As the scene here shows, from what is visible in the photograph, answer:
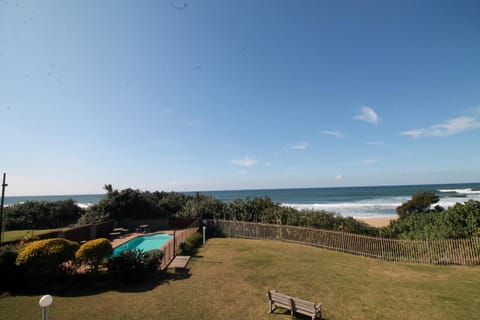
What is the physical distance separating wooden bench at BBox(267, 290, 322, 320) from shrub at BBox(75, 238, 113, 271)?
231 inches

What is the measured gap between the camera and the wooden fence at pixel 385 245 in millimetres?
9500

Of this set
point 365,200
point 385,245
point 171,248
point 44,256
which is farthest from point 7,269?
point 365,200

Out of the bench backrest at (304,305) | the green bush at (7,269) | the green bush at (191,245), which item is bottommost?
the green bush at (191,245)

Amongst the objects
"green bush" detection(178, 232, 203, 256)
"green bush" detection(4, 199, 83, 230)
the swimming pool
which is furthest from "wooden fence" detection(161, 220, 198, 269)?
"green bush" detection(4, 199, 83, 230)

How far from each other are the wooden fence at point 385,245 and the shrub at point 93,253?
379 inches

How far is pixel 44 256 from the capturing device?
7.20 metres

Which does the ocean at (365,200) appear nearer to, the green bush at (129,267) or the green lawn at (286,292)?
the green lawn at (286,292)

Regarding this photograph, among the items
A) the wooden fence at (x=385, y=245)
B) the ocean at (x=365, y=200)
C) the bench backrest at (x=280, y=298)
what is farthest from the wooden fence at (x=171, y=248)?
the ocean at (x=365, y=200)

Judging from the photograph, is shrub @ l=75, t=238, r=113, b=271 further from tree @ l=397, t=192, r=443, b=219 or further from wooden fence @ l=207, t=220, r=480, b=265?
tree @ l=397, t=192, r=443, b=219

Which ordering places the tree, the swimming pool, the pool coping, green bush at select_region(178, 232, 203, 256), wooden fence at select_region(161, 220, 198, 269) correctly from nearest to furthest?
wooden fence at select_region(161, 220, 198, 269)
green bush at select_region(178, 232, 203, 256)
the pool coping
the swimming pool
the tree

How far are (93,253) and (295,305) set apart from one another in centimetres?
658

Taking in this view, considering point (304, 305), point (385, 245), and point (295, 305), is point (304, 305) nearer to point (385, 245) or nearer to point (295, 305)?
point (295, 305)

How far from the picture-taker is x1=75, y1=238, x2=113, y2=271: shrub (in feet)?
25.2

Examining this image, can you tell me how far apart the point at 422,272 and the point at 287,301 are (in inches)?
263
